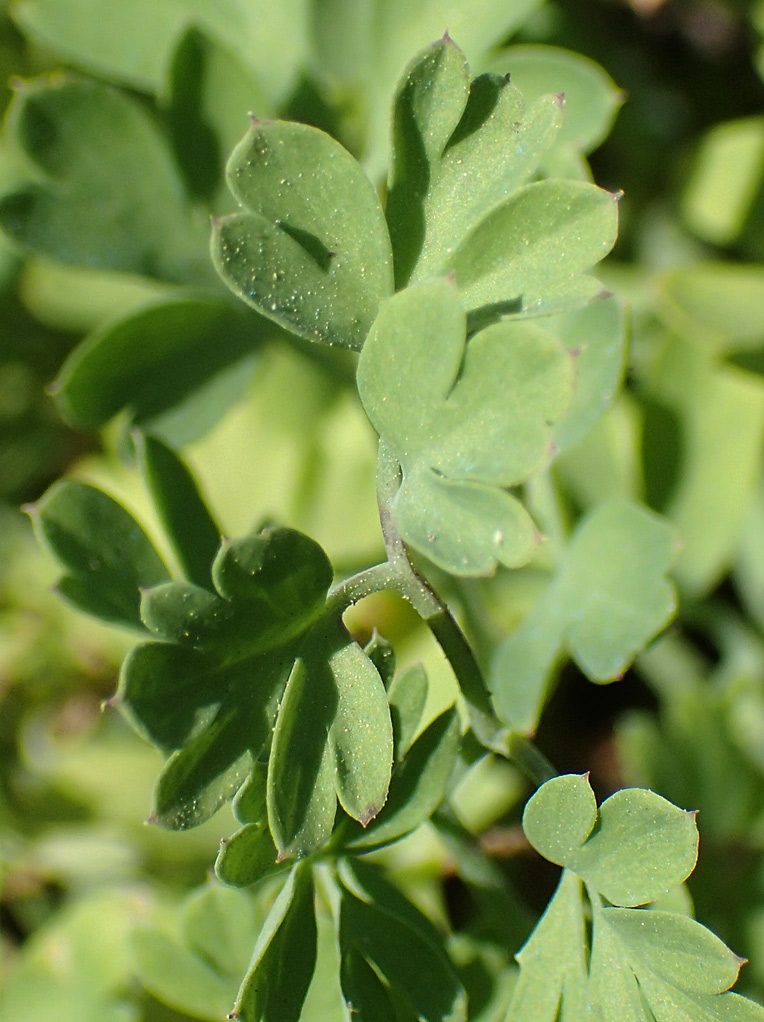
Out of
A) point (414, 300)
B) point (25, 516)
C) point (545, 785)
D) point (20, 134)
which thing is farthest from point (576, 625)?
point (25, 516)

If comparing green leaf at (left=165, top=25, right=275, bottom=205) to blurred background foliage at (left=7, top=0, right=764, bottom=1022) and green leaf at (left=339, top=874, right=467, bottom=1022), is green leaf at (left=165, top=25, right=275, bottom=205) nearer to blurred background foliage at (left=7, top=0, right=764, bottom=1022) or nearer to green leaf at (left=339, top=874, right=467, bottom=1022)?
blurred background foliage at (left=7, top=0, right=764, bottom=1022)

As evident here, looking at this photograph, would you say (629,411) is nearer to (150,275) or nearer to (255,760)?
(150,275)

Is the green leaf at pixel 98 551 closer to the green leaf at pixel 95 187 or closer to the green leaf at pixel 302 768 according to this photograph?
the green leaf at pixel 302 768

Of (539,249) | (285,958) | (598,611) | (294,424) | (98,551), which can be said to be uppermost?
(539,249)

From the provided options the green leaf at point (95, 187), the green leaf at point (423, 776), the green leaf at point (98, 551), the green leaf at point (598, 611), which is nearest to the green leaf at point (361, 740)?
the green leaf at point (423, 776)

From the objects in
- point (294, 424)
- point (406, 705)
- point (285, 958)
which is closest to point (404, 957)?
point (285, 958)

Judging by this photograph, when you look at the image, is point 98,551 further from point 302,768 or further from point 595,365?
point 595,365
